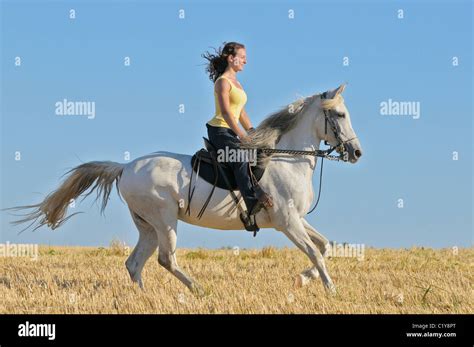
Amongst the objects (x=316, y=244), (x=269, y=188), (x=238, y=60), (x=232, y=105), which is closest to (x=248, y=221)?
(x=269, y=188)

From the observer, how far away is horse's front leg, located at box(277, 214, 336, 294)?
875 centimetres

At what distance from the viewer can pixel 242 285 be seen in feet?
32.2

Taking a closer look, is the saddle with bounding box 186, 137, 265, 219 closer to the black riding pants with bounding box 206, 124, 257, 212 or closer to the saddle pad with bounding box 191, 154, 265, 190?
the saddle pad with bounding box 191, 154, 265, 190

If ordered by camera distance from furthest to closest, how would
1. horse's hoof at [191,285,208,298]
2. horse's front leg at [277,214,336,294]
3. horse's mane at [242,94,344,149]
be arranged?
horse's mane at [242,94,344,149], horse's hoof at [191,285,208,298], horse's front leg at [277,214,336,294]

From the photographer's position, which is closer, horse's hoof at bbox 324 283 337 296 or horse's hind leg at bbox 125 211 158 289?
horse's hoof at bbox 324 283 337 296

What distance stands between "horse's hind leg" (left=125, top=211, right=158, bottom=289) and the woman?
1440mm

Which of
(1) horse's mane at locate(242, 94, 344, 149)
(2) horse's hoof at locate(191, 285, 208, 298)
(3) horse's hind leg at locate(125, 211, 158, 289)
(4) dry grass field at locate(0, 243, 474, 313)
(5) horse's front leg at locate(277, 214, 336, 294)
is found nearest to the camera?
(4) dry grass field at locate(0, 243, 474, 313)

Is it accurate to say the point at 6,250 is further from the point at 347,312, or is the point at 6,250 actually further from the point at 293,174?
the point at 347,312

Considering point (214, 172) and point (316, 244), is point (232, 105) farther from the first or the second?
point (316, 244)

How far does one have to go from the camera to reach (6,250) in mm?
14836

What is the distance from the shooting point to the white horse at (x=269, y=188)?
8.98 meters

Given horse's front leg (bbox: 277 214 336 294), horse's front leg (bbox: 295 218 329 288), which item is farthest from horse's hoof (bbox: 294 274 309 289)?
horse's front leg (bbox: 277 214 336 294)

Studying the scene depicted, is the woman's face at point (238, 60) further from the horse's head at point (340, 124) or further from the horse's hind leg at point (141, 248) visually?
the horse's hind leg at point (141, 248)

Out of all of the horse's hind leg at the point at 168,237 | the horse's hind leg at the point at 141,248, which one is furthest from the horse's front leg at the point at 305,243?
the horse's hind leg at the point at 141,248
